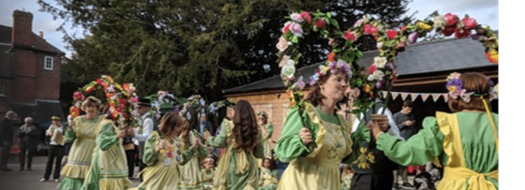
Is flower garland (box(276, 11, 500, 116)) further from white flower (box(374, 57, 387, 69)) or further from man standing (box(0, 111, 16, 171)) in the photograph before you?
man standing (box(0, 111, 16, 171))

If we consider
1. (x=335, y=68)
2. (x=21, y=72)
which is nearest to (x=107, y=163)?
(x=335, y=68)

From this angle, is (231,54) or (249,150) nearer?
(249,150)

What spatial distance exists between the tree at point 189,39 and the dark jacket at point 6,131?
19.6 meters

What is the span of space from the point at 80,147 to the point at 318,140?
6.01m

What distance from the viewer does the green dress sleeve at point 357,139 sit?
171 inches

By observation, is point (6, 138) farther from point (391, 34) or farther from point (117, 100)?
point (117, 100)

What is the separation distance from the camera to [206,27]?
23.5 m

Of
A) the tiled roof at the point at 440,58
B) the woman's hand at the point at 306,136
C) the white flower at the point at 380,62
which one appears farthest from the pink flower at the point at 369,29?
the tiled roof at the point at 440,58

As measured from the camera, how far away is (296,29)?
161 inches

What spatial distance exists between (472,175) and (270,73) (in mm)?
21365

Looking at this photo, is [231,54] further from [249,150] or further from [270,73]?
[249,150]

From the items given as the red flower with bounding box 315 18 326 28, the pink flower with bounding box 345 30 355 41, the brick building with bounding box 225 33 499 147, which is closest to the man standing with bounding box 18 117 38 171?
the red flower with bounding box 315 18 326 28

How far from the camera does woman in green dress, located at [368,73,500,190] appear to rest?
3705mm
